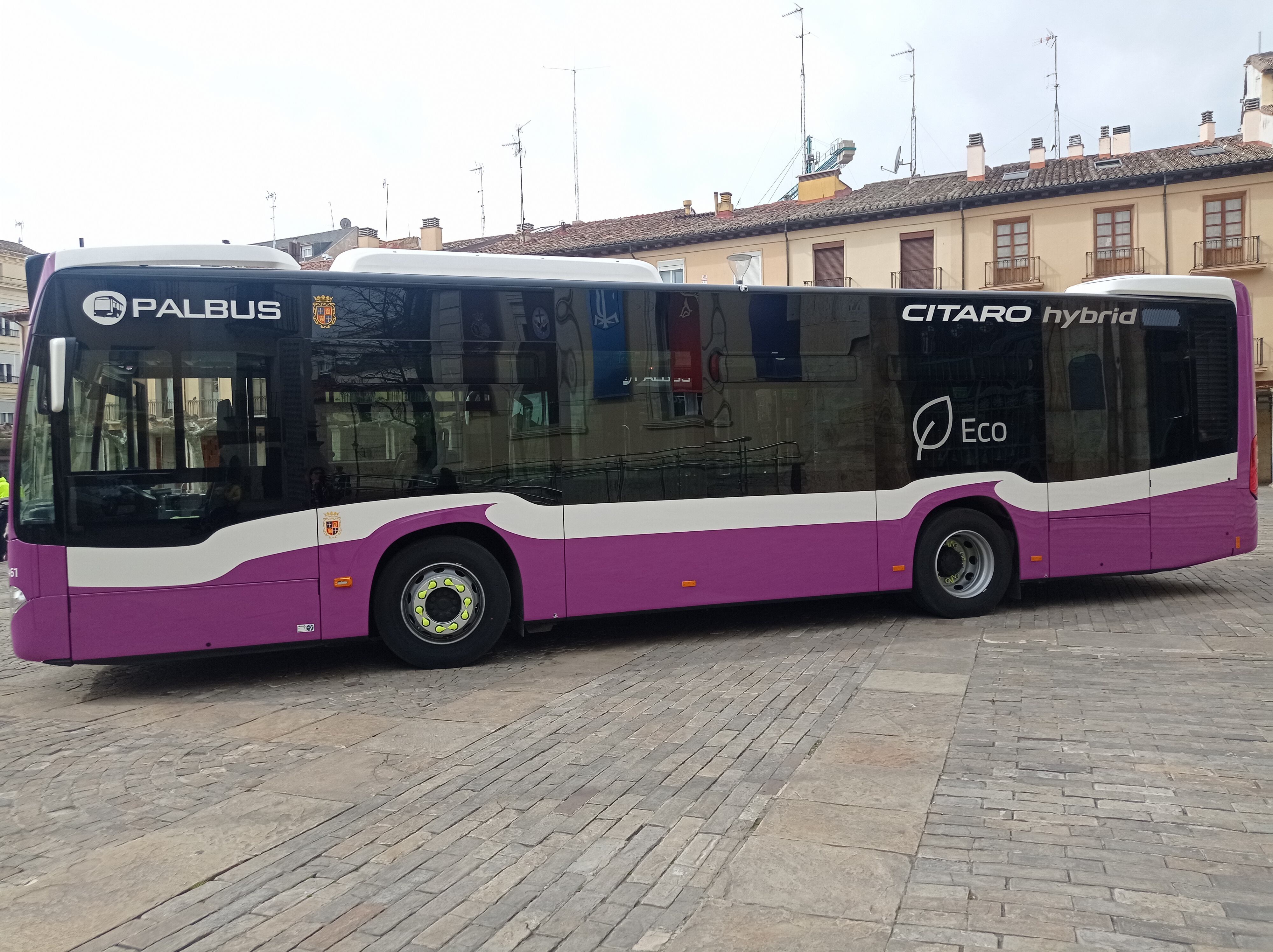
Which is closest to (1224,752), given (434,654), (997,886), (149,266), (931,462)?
(997,886)

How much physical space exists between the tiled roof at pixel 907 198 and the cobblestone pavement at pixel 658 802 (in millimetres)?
29037

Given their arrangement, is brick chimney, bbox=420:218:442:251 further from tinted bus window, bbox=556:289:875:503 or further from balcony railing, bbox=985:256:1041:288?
tinted bus window, bbox=556:289:875:503

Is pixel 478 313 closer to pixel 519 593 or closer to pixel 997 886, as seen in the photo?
pixel 519 593

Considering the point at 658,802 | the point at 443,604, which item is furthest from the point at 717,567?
the point at 658,802

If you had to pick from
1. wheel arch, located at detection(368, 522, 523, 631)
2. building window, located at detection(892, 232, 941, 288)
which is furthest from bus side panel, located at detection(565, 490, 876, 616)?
building window, located at detection(892, 232, 941, 288)

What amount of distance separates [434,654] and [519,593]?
0.77 m

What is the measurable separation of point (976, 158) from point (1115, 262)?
6.97 metres

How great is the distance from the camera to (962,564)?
908cm

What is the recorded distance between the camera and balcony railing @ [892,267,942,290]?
35.0 m

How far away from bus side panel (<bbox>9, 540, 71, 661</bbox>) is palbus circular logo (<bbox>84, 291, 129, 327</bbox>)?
59.9 inches

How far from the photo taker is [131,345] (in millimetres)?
6660

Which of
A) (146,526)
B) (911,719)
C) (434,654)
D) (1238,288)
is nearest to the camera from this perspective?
(911,719)

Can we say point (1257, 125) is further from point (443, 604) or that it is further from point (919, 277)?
point (443, 604)

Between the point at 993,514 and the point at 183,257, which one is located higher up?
the point at 183,257
